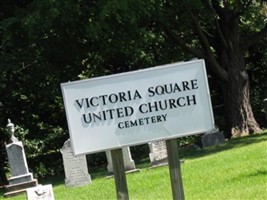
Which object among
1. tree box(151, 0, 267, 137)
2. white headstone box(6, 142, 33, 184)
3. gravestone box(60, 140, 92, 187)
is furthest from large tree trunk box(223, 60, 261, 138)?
gravestone box(60, 140, 92, 187)

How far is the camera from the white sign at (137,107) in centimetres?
596

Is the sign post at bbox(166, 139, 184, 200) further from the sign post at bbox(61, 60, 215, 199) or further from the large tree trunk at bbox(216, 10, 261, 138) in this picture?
the large tree trunk at bbox(216, 10, 261, 138)

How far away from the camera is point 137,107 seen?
604 cm

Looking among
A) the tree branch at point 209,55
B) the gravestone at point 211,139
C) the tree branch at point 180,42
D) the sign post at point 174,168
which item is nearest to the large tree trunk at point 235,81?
the tree branch at point 209,55

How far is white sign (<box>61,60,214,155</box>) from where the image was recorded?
5965mm

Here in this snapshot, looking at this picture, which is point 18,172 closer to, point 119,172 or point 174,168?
point 119,172

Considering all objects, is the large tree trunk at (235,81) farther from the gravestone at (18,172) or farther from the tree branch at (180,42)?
the gravestone at (18,172)

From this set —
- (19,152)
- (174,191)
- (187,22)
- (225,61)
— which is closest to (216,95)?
(225,61)

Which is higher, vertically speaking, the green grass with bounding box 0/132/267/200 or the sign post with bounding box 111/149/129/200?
the sign post with bounding box 111/149/129/200

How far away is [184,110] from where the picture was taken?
6.12 metres

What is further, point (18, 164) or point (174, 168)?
point (18, 164)

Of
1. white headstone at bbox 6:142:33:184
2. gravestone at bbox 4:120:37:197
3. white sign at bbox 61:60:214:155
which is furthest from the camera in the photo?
white headstone at bbox 6:142:33:184

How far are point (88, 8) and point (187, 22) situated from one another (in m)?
3.85

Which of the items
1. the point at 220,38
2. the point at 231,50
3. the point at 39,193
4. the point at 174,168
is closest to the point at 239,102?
the point at 231,50
